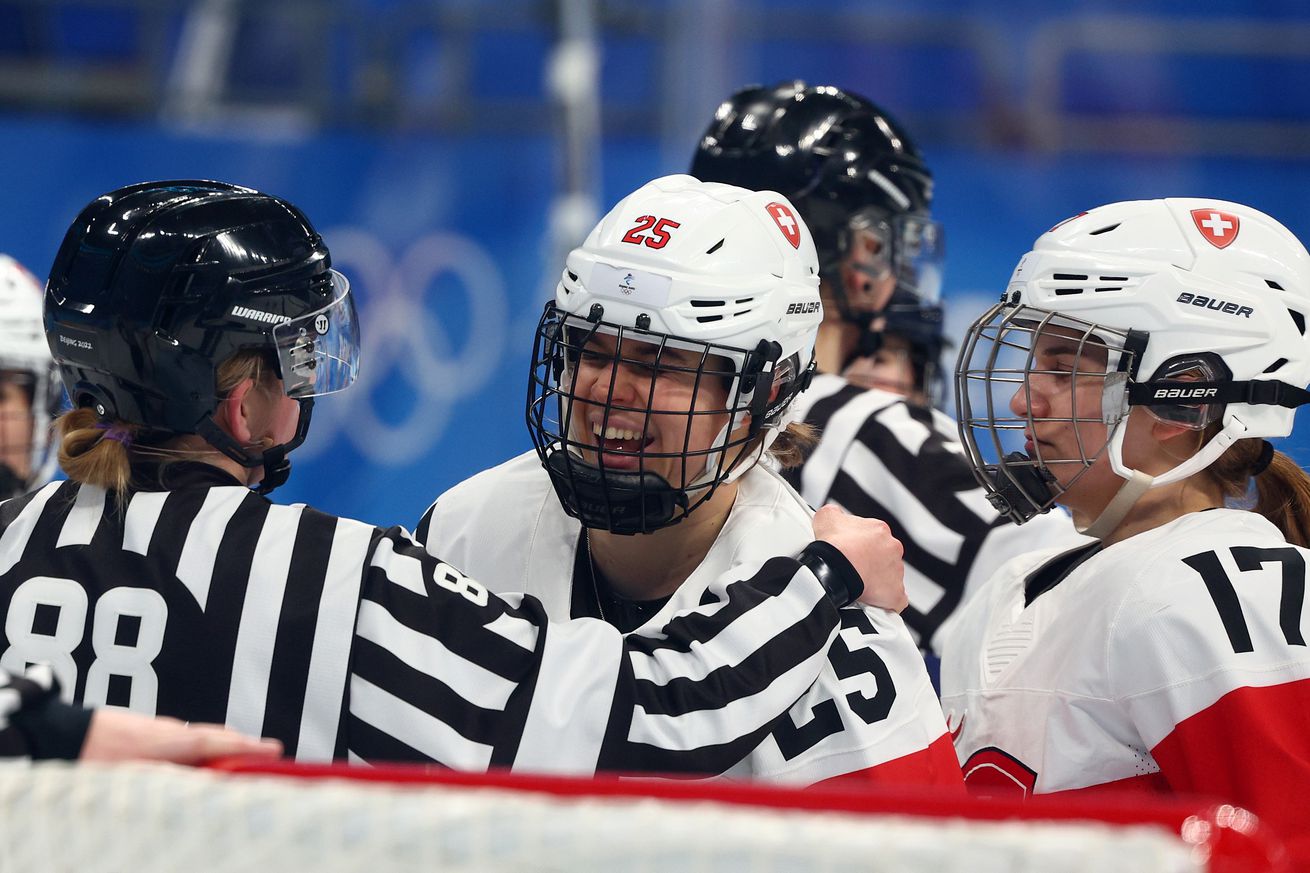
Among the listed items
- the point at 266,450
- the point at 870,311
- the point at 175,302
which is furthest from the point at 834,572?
the point at 870,311

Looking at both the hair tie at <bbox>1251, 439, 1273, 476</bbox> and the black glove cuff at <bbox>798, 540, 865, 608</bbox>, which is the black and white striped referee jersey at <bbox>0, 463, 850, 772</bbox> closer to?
the black glove cuff at <bbox>798, 540, 865, 608</bbox>

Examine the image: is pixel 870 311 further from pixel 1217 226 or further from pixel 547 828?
pixel 547 828

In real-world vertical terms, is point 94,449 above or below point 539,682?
above

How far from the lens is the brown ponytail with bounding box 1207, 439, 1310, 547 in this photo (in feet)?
6.65

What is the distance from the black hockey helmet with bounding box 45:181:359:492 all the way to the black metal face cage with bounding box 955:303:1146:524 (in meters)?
0.94

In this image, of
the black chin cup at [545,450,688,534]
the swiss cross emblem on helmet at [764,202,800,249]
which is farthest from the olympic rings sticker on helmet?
the swiss cross emblem on helmet at [764,202,800,249]

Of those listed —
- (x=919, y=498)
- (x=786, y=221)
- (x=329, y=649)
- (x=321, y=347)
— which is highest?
(x=786, y=221)

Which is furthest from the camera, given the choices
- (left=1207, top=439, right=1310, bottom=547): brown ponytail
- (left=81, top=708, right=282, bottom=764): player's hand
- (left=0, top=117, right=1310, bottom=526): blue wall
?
(left=0, top=117, right=1310, bottom=526): blue wall

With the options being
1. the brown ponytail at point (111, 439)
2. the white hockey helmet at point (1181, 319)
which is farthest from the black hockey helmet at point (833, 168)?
the brown ponytail at point (111, 439)

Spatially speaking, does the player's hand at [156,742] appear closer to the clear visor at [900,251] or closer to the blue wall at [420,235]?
the clear visor at [900,251]

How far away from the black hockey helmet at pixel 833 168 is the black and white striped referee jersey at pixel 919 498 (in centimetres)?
32

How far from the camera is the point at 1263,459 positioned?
6.68 feet

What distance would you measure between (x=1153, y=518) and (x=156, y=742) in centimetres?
136

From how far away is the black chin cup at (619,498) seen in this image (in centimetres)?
193
